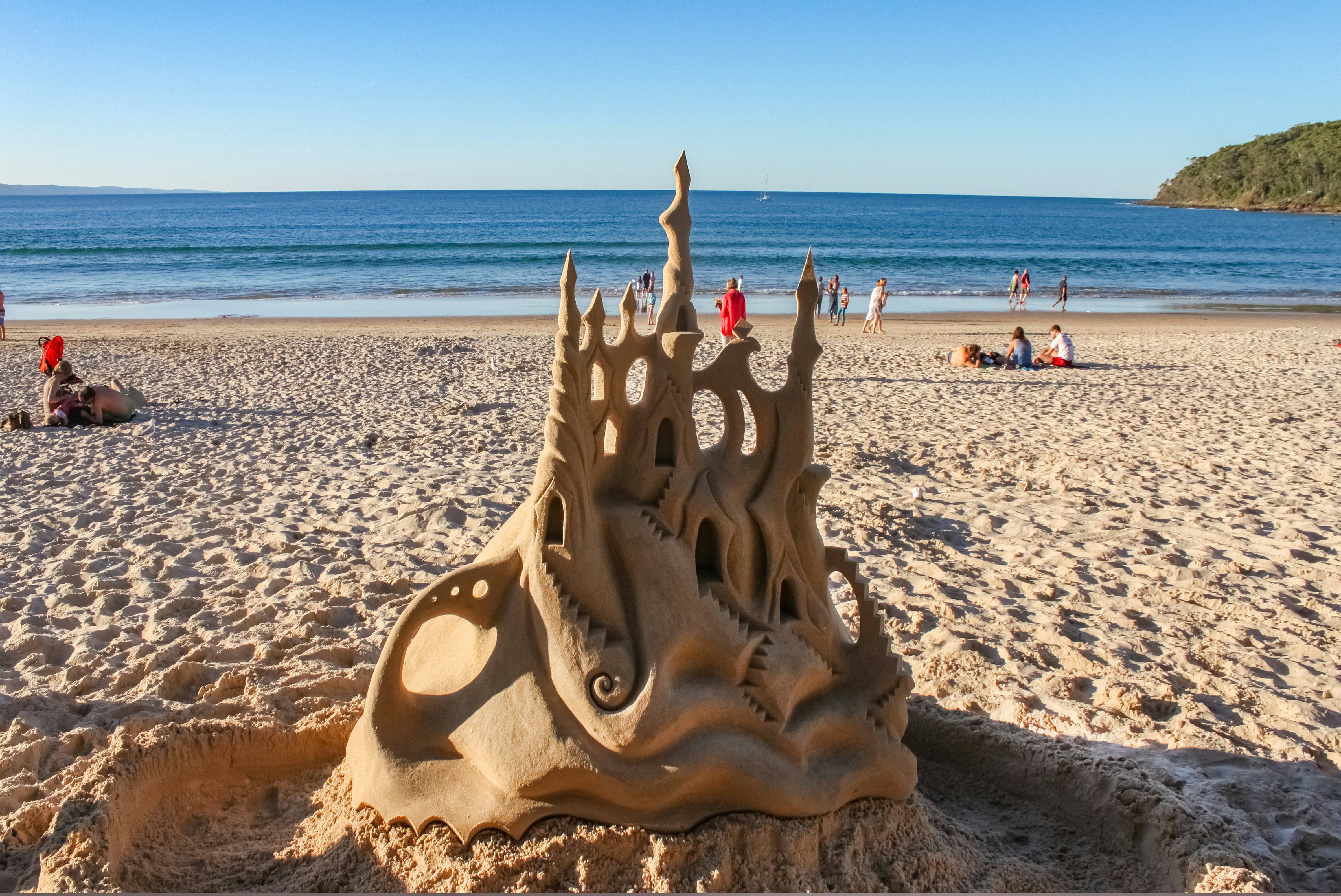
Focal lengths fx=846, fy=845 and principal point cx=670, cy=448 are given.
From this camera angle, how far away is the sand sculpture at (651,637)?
263cm

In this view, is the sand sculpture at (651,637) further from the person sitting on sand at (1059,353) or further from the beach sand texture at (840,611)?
the person sitting on sand at (1059,353)

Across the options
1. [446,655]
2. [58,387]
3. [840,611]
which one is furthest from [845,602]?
[58,387]

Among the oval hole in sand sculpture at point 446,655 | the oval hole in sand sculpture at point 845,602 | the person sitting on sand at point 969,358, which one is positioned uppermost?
the person sitting on sand at point 969,358

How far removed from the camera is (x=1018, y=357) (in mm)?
14500

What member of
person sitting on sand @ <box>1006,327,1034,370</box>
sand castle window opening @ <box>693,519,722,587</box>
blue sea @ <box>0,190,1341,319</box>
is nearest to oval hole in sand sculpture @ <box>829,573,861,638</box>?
Result: sand castle window opening @ <box>693,519,722,587</box>

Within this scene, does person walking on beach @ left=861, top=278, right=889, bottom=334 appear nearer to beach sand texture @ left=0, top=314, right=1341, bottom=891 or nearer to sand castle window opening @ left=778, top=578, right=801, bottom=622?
beach sand texture @ left=0, top=314, right=1341, bottom=891

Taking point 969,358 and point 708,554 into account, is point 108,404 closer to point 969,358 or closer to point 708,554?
point 708,554

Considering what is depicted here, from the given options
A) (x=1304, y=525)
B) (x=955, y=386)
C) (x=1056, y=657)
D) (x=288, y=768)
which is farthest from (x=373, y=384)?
(x=1304, y=525)

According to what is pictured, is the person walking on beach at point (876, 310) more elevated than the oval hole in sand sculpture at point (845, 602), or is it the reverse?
the person walking on beach at point (876, 310)

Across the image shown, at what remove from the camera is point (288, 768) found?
370cm

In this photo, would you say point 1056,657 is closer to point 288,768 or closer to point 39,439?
point 288,768

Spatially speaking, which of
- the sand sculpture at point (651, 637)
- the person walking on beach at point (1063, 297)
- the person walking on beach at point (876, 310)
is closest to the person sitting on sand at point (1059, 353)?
the person walking on beach at point (876, 310)

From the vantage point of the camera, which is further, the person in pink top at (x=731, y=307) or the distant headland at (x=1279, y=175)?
the distant headland at (x=1279, y=175)

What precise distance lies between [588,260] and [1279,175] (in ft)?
306
